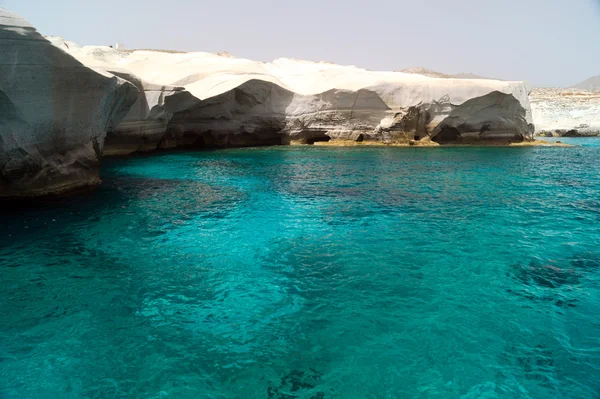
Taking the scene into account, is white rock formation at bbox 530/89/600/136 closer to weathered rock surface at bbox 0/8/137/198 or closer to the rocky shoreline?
the rocky shoreline

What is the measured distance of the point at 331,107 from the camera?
3073cm

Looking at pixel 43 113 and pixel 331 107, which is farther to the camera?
pixel 331 107

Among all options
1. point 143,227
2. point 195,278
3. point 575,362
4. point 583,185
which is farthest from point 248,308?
point 583,185

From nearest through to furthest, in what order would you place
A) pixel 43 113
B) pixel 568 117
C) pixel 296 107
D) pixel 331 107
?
pixel 43 113 → pixel 331 107 → pixel 296 107 → pixel 568 117

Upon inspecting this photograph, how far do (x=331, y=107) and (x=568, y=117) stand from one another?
35.3m

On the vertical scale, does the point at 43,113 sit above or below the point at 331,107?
below

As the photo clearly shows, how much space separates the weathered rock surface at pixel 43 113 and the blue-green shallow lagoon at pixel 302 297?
1.14 m

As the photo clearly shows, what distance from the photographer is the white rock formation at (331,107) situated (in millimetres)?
28969

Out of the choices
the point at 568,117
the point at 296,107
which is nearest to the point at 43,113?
the point at 296,107

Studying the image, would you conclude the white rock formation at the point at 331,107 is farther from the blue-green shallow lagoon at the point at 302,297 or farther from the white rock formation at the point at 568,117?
the white rock formation at the point at 568,117

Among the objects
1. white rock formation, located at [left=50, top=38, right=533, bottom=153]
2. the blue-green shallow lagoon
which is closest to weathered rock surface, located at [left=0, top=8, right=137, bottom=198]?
the blue-green shallow lagoon

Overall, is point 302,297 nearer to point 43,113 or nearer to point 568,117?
point 43,113

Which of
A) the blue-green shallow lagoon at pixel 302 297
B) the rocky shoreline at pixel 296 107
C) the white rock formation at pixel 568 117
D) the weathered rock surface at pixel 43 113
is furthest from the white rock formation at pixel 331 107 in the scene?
the white rock formation at pixel 568 117

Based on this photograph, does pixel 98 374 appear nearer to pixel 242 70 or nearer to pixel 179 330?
pixel 179 330
